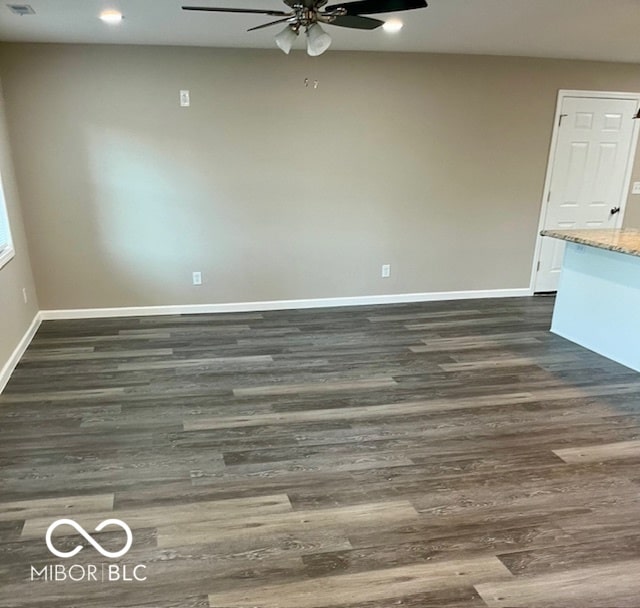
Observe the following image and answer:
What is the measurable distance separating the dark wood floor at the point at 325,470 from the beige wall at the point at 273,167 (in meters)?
0.92

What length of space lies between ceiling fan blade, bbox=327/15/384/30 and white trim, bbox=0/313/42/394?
3096 millimetres

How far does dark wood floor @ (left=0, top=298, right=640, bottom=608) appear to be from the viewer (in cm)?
198

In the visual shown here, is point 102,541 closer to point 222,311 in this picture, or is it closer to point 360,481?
point 360,481

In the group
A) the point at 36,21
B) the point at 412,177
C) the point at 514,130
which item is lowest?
the point at 412,177

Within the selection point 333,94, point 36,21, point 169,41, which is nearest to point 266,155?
point 333,94

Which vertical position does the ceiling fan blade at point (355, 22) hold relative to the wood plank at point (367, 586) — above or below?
above

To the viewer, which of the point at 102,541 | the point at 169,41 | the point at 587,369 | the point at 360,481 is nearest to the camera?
the point at 102,541

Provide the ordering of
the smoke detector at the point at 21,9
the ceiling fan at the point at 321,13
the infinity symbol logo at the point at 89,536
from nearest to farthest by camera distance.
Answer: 1. the infinity symbol logo at the point at 89,536
2. the ceiling fan at the point at 321,13
3. the smoke detector at the point at 21,9

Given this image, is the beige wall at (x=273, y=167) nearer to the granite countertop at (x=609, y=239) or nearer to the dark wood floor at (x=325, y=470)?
the dark wood floor at (x=325, y=470)

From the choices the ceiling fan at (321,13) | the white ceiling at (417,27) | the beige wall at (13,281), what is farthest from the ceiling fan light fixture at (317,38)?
the beige wall at (13,281)

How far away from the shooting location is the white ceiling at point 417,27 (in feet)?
10.3

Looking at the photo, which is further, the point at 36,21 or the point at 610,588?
the point at 36,21

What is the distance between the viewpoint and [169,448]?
2846 mm

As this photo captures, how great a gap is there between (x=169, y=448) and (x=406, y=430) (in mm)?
1378
